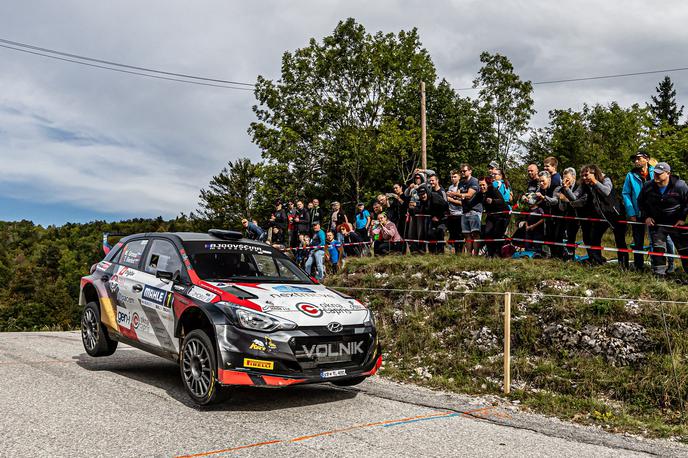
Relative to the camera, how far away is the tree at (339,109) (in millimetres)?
40969

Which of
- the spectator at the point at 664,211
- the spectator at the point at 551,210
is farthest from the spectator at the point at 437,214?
the spectator at the point at 664,211

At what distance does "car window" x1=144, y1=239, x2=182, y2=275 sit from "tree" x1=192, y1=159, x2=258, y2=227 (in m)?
49.8

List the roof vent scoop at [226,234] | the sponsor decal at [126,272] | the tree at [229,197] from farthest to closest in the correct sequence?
1. the tree at [229,197]
2. the sponsor decal at [126,272]
3. the roof vent scoop at [226,234]

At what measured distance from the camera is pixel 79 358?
9.67 metres

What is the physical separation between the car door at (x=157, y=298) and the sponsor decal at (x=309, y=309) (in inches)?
63.1

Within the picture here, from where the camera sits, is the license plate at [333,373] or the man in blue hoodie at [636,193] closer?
the license plate at [333,373]

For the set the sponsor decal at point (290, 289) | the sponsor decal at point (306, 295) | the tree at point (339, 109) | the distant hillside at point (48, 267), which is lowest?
the distant hillside at point (48, 267)

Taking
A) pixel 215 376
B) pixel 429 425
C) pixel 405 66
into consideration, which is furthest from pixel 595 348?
pixel 405 66

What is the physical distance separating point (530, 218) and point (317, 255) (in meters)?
6.26

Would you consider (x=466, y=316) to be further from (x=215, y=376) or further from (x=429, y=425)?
(x=215, y=376)

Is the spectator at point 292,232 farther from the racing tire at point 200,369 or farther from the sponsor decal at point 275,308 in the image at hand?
the sponsor decal at point 275,308

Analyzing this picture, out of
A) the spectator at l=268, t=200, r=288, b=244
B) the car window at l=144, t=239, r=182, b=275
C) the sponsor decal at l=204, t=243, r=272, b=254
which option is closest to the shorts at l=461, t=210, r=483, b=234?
the sponsor decal at l=204, t=243, r=272, b=254

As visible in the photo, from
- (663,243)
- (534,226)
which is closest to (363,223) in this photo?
(534,226)

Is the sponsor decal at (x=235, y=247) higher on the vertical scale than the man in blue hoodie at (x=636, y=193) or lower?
lower
